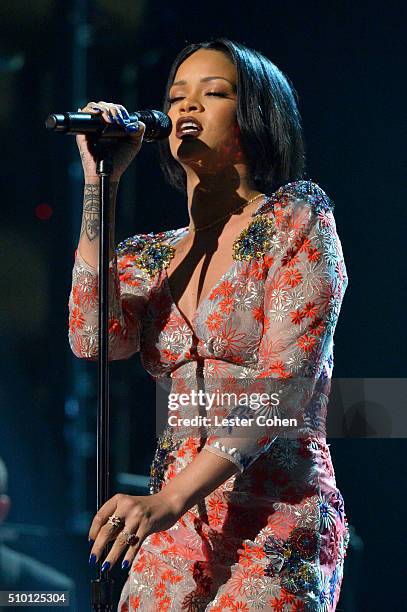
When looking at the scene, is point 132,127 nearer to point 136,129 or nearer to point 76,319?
point 136,129

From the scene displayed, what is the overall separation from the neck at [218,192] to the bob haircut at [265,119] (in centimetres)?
3

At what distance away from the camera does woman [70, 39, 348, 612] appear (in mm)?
1602

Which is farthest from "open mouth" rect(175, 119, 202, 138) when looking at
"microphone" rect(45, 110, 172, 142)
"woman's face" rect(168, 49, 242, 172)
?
"microphone" rect(45, 110, 172, 142)

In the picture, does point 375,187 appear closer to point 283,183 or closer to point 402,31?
point 402,31

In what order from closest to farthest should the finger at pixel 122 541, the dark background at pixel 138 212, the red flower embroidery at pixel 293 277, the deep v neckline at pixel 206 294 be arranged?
1. the finger at pixel 122 541
2. the red flower embroidery at pixel 293 277
3. the deep v neckline at pixel 206 294
4. the dark background at pixel 138 212

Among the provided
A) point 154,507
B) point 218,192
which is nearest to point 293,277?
point 218,192

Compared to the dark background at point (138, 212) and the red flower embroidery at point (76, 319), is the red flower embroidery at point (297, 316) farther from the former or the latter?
the dark background at point (138, 212)

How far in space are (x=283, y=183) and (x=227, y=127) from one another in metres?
0.15

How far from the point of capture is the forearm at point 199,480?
153 cm

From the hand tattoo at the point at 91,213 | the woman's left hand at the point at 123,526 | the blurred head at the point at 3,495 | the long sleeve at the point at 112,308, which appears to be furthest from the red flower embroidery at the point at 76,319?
the blurred head at the point at 3,495

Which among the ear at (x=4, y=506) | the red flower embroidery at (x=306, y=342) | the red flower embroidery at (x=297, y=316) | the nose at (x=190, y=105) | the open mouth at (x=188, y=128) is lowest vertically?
the ear at (x=4, y=506)

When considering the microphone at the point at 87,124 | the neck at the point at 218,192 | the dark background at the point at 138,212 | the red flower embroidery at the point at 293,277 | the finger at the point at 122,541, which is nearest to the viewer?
the finger at the point at 122,541

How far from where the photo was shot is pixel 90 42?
9.15 feet

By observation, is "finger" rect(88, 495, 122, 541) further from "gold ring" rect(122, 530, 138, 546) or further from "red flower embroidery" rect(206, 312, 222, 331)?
"red flower embroidery" rect(206, 312, 222, 331)
